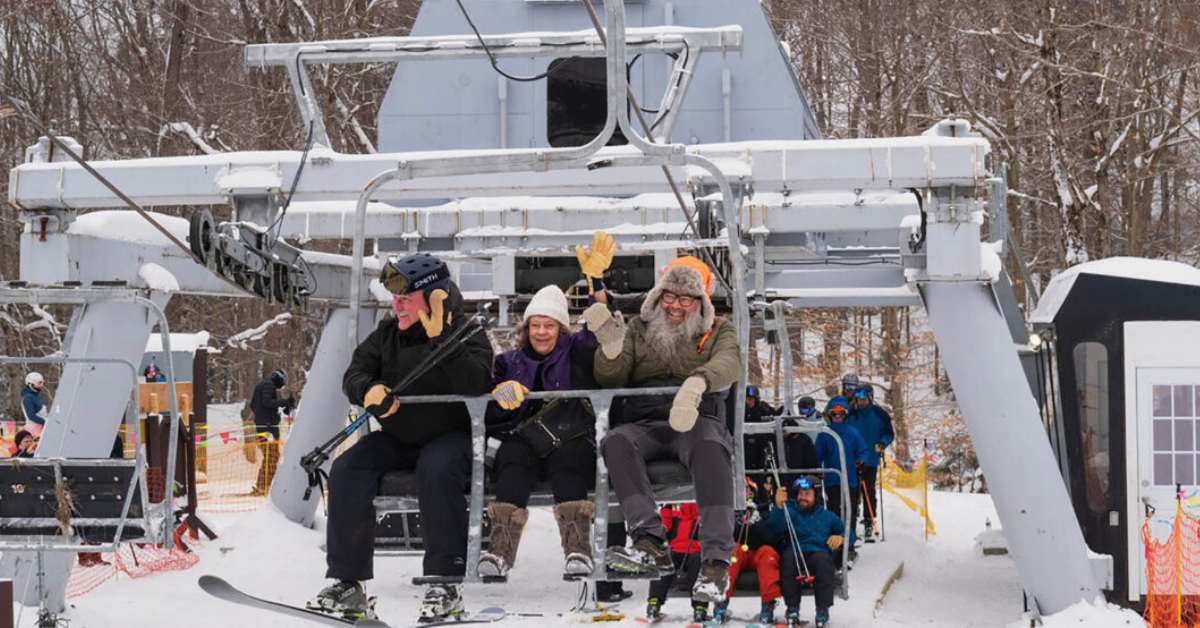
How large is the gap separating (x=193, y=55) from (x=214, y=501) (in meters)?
17.6

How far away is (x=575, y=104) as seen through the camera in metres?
16.0

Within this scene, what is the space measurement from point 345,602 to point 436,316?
1.30 m

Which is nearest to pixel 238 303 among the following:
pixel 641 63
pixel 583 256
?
pixel 641 63

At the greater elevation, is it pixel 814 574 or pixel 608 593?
pixel 814 574

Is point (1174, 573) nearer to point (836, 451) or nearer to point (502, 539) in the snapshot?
point (836, 451)

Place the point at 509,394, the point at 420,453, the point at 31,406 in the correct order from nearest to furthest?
the point at 509,394
the point at 420,453
the point at 31,406

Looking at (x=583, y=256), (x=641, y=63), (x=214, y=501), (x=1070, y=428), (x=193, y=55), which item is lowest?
(x=214, y=501)

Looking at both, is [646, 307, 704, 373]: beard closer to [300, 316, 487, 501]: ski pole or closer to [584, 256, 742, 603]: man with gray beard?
[584, 256, 742, 603]: man with gray beard

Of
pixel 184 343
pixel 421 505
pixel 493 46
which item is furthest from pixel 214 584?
pixel 184 343

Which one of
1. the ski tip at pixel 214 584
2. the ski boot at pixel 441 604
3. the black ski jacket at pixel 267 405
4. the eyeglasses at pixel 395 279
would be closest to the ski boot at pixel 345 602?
the ski boot at pixel 441 604

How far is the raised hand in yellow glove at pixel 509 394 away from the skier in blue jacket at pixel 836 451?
6608 mm

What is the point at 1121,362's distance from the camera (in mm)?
11453

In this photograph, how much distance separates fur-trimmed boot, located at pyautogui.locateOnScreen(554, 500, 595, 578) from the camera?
7.12 meters

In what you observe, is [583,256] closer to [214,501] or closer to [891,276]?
[891,276]
